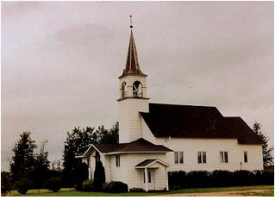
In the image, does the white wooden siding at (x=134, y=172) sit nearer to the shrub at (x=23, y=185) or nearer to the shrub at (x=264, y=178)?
the shrub at (x=23, y=185)

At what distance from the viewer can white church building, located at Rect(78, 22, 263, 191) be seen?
143ft

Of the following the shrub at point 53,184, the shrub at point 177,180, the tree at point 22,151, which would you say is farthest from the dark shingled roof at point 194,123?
the tree at point 22,151

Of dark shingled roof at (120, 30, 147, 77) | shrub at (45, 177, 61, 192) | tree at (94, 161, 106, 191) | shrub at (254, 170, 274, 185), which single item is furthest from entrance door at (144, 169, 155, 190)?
shrub at (254, 170, 274, 185)

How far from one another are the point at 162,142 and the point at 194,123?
574cm

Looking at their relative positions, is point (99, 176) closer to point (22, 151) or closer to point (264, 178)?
point (264, 178)

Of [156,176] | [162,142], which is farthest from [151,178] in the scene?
[162,142]

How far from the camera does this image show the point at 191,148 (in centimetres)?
4844

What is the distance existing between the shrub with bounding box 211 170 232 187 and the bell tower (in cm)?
883

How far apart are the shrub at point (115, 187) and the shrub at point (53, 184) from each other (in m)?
7.35

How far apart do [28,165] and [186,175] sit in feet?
85.6

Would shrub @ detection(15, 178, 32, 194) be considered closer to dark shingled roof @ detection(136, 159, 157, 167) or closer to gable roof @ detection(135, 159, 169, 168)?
gable roof @ detection(135, 159, 169, 168)

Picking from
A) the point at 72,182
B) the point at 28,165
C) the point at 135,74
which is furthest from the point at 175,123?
the point at 28,165

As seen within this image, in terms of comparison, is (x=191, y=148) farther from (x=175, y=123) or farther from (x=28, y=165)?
(x=28, y=165)

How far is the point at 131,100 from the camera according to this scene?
48062 mm
